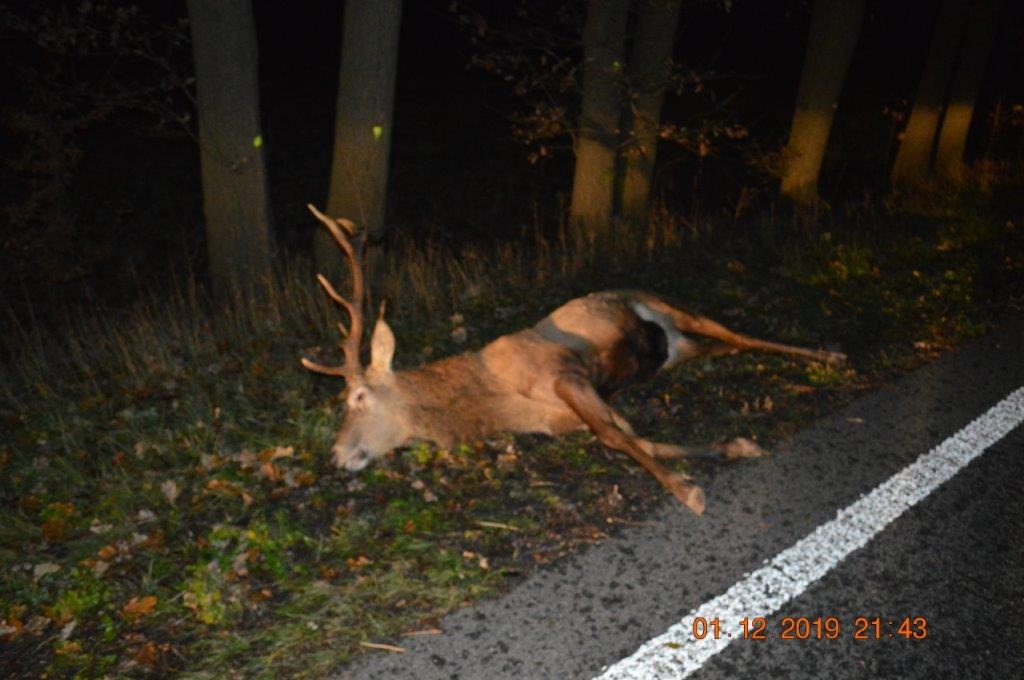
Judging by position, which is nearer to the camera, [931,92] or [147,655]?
[147,655]

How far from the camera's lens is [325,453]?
5125 millimetres

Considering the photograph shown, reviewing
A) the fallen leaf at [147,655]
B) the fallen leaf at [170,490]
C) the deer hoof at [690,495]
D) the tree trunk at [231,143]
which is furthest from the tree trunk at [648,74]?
the fallen leaf at [147,655]

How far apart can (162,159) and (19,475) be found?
1067cm

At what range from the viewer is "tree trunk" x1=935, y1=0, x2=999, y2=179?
46.0 feet

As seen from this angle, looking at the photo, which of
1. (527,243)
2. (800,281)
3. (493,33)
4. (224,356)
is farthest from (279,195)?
(800,281)

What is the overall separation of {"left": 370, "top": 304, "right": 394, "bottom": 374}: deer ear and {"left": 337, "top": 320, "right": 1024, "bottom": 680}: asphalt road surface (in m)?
1.86

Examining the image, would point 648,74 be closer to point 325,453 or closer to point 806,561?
point 325,453

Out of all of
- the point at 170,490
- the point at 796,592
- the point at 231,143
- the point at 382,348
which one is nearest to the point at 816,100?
the point at 231,143

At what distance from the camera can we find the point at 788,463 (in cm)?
464

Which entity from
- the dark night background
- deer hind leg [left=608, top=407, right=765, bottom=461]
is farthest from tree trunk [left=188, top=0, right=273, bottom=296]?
deer hind leg [left=608, top=407, right=765, bottom=461]

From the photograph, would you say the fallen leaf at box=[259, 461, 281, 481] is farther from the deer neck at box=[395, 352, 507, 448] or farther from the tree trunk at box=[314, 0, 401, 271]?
the tree trunk at box=[314, 0, 401, 271]

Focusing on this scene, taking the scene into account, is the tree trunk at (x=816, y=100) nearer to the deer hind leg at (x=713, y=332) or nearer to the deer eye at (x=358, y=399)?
the deer hind leg at (x=713, y=332)
